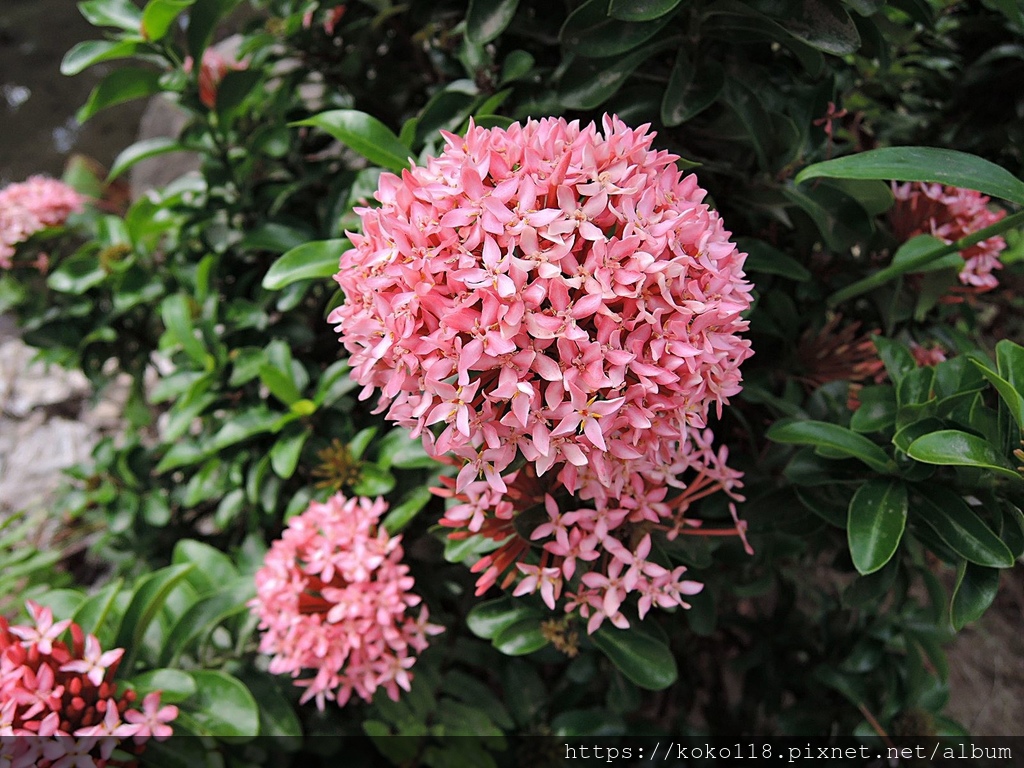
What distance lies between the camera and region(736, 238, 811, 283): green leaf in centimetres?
111

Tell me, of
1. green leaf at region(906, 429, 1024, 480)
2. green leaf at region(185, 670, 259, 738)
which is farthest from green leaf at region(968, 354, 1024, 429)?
green leaf at region(185, 670, 259, 738)

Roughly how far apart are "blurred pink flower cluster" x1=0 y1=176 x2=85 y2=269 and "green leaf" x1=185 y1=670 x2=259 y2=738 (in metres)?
1.30

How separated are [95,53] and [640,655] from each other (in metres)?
1.52

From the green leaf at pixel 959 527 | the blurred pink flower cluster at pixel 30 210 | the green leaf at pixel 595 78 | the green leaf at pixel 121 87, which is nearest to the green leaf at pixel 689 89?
the green leaf at pixel 595 78

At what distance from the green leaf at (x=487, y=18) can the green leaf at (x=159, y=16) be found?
518 millimetres

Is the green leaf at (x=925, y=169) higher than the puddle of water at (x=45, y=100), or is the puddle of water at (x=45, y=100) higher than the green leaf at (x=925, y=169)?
the green leaf at (x=925, y=169)

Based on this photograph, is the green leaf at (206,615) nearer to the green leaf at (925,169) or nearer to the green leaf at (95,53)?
the green leaf at (95,53)

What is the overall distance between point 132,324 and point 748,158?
1.68 meters

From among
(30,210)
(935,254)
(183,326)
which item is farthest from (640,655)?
(30,210)

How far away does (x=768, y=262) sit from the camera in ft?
3.70

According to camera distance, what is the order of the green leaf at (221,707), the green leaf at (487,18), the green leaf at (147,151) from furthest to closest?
the green leaf at (147,151) → the green leaf at (221,707) → the green leaf at (487,18)

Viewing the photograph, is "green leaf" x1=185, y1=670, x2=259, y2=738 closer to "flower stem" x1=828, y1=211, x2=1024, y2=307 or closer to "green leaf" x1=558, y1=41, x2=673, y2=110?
"green leaf" x1=558, y1=41, x2=673, y2=110

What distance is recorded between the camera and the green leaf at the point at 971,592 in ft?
2.89

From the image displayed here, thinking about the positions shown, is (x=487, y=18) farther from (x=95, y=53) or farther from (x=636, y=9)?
(x=95, y=53)
